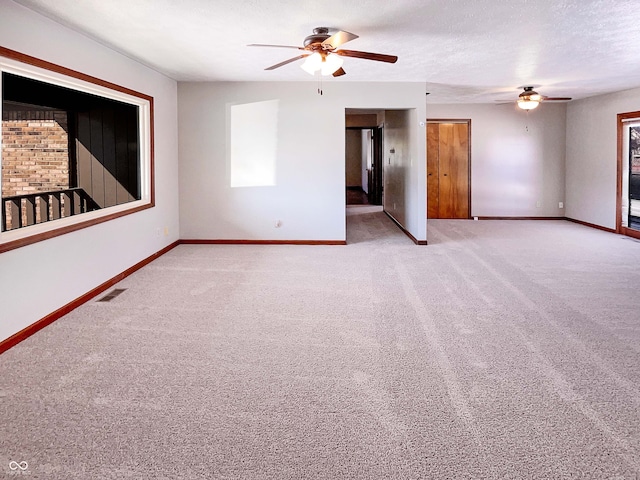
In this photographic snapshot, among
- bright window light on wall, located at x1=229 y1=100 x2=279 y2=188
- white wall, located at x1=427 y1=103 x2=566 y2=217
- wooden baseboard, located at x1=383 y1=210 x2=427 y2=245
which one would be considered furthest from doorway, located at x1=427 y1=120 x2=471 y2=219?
bright window light on wall, located at x1=229 y1=100 x2=279 y2=188

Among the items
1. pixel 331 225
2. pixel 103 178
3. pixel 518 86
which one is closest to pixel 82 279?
pixel 103 178

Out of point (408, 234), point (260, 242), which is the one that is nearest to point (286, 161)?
point (260, 242)

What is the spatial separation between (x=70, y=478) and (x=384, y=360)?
1.82 m

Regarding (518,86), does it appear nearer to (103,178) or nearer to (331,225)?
(331,225)

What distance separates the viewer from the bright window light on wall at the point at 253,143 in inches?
288

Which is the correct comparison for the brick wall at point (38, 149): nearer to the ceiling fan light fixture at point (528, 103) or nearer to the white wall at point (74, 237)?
the white wall at point (74, 237)

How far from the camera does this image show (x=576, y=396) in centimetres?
265

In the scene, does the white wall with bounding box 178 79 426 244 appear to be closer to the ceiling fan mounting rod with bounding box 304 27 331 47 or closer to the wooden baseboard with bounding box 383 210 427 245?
the wooden baseboard with bounding box 383 210 427 245

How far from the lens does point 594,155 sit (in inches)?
358

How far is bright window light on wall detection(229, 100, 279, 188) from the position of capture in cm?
732

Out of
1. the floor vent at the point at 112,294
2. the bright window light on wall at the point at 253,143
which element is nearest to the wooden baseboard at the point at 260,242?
the bright window light on wall at the point at 253,143

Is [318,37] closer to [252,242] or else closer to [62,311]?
[62,311]

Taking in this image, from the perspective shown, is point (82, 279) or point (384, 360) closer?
point (384, 360)

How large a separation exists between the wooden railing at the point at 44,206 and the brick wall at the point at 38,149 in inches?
10.7
